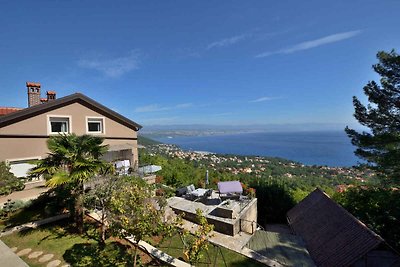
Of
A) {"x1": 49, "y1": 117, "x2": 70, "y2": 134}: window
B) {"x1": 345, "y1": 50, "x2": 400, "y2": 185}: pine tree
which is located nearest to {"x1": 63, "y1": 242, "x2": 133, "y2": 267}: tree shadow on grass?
{"x1": 49, "y1": 117, "x2": 70, "y2": 134}: window

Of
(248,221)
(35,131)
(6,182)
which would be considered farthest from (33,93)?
(248,221)

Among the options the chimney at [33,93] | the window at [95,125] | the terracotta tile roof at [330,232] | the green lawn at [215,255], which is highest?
the chimney at [33,93]

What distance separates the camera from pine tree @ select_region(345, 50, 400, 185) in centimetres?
1540

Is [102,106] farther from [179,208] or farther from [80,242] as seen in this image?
[80,242]

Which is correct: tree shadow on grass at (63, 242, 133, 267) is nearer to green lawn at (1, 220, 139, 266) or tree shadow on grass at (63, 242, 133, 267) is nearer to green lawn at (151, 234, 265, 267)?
green lawn at (1, 220, 139, 266)

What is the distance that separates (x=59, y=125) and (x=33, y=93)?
15.0 feet

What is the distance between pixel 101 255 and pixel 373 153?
64.3ft

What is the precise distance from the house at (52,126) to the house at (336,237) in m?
15.8

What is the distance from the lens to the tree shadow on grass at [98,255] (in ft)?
25.0

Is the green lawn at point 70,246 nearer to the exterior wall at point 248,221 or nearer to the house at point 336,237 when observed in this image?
the exterior wall at point 248,221

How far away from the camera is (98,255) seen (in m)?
8.02

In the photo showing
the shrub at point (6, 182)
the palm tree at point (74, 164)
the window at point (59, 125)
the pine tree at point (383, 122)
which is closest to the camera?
the palm tree at point (74, 164)

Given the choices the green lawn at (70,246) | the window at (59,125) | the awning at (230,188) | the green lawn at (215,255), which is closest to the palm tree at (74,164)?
the green lawn at (70,246)

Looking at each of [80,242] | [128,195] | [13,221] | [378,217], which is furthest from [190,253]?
[378,217]
